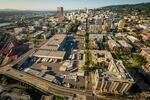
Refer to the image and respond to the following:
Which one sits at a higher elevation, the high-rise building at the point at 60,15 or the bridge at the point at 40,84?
the high-rise building at the point at 60,15

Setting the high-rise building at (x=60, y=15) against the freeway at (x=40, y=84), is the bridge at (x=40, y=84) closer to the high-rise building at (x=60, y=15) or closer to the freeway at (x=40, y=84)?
the freeway at (x=40, y=84)

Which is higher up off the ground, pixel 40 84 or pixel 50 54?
pixel 50 54

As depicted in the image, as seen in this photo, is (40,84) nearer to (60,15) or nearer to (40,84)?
(40,84)

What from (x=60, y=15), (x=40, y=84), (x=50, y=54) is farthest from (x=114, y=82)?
(x=60, y=15)

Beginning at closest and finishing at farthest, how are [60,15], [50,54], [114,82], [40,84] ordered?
[114,82], [40,84], [50,54], [60,15]

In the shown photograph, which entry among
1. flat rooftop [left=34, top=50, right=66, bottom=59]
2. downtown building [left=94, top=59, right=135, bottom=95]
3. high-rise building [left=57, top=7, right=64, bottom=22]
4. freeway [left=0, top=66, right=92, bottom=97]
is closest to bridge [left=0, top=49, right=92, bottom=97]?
freeway [left=0, top=66, right=92, bottom=97]

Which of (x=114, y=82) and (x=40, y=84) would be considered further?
(x=40, y=84)

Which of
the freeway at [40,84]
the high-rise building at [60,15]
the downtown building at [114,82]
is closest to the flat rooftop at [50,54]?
the freeway at [40,84]

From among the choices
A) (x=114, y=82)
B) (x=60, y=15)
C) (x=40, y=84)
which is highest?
(x=60, y=15)

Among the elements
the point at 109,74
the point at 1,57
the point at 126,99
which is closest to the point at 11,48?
the point at 1,57

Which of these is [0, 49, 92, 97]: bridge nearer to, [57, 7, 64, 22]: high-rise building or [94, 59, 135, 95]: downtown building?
[94, 59, 135, 95]: downtown building

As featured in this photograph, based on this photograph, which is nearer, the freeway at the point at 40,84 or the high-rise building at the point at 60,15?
the freeway at the point at 40,84

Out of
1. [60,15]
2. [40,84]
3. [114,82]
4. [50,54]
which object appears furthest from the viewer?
[60,15]
